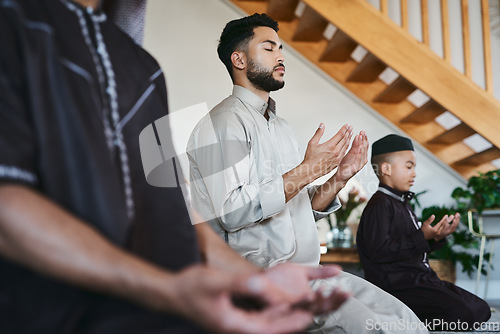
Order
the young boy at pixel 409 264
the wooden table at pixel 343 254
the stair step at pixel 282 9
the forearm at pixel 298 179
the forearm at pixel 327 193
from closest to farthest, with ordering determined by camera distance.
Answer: the forearm at pixel 298 179, the forearm at pixel 327 193, the young boy at pixel 409 264, the wooden table at pixel 343 254, the stair step at pixel 282 9

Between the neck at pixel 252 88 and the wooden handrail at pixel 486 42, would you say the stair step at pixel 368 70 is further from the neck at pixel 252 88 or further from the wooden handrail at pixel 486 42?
the neck at pixel 252 88

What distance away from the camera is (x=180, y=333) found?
488 millimetres

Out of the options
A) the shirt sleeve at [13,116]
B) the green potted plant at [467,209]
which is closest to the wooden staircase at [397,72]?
the green potted plant at [467,209]

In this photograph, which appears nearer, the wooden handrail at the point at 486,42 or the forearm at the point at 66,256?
the forearm at the point at 66,256

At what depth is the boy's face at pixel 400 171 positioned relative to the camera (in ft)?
9.66

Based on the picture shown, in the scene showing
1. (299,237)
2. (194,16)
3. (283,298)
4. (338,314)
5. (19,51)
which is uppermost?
(194,16)

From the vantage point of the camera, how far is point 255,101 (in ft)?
6.65

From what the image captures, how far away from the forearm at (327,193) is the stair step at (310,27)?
1.89m

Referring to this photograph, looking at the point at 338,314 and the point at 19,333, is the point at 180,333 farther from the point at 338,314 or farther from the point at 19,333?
the point at 338,314

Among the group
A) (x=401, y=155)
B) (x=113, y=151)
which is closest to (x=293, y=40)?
(x=401, y=155)

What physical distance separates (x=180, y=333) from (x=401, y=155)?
2.71 metres

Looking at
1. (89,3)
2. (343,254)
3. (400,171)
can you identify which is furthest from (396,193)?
(89,3)

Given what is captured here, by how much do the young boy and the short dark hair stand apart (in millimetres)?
1145

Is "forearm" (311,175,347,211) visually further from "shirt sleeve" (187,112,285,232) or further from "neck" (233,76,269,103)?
"neck" (233,76,269,103)
